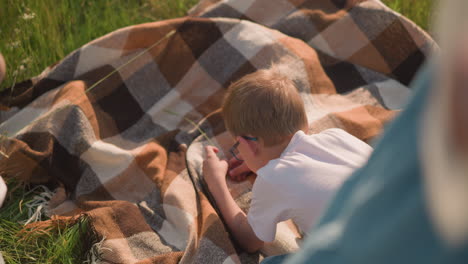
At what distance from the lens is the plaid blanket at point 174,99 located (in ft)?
6.43

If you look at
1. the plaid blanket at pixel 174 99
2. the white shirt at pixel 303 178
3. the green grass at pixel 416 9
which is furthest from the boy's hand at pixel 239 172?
the green grass at pixel 416 9

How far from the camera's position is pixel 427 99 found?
0.56 m

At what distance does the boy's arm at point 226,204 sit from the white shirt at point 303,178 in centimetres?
20

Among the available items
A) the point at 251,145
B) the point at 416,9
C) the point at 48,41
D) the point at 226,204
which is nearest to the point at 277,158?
the point at 251,145

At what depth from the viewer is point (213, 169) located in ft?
6.36

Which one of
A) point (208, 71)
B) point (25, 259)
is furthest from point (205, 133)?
point (25, 259)

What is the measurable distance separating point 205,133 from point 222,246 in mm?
618

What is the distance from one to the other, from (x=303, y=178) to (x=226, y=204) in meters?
0.49

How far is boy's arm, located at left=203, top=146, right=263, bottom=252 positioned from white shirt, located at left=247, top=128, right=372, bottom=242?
0.20 metres

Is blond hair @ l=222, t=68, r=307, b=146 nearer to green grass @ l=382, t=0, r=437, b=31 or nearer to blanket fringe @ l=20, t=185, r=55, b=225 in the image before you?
blanket fringe @ l=20, t=185, r=55, b=225

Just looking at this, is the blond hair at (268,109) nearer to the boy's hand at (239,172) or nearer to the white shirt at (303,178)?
the white shirt at (303,178)

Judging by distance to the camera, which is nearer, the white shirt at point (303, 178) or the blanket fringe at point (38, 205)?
the white shirt at point (303, 178)

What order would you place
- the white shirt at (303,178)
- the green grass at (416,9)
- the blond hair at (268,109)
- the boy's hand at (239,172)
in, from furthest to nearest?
the green grass at (416,9), the boy's hand at (239,172), the blond hair at (268,109), the white shirt at (303,178)

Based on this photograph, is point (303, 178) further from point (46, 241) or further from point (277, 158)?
point (46, 241)
